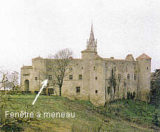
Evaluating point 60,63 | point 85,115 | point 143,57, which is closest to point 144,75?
point 143,57

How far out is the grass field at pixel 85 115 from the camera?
12.7m

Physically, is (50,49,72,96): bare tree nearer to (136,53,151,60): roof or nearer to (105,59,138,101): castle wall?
(105,59,138,101): castle wall

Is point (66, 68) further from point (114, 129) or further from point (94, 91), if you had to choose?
point (114, 129)

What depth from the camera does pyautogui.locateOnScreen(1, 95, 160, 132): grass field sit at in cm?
1269

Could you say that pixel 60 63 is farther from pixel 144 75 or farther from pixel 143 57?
pixel 144 75

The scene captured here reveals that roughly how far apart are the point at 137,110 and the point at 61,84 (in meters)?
10.9

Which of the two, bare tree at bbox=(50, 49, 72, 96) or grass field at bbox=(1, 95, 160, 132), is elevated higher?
bare tree at bbox=(50, 49, 72, 96)

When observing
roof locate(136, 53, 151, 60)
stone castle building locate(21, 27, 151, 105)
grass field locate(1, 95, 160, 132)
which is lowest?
grass field locate(1, 95, 160, 132)

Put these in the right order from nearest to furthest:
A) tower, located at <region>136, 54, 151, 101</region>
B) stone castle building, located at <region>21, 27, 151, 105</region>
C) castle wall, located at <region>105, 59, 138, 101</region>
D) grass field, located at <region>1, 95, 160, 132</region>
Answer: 1. grass field, located at <region>1, 95, 160, 132</region>
2. stone castle building, located at <region>21, 27, 151, 105</region>
3. castle wall, located at <region>105, 59, 138, 101</region>
4. tower, located at <region>136, 54, 151, 101</region>

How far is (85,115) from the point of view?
17625mm

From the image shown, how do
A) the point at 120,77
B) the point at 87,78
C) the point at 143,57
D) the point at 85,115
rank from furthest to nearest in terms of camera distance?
the point at 143,57, the point at 120,77, the point at 87,78, the point at 85,115

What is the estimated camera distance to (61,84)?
24.7m

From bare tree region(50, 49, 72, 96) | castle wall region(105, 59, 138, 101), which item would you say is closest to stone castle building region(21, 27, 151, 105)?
castle wall region(105, 59, 138, 101)

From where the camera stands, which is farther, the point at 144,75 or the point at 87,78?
the point at 144,75
